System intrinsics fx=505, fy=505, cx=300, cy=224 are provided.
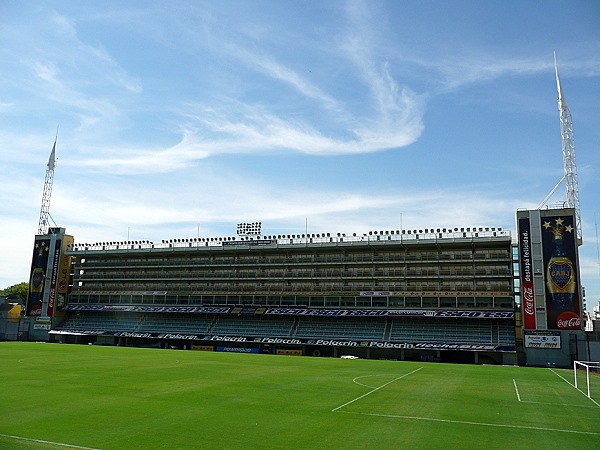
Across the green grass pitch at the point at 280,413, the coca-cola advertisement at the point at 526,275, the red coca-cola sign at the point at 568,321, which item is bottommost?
the green grass pitch at the point at 280,413

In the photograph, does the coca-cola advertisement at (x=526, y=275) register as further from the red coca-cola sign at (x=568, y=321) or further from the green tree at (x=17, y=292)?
the green tree at (x=17, y=292)

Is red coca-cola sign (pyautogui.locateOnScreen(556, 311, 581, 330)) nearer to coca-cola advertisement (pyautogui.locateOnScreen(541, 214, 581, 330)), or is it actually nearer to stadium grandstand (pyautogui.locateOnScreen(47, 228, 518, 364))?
coca-cola advertisement (pyautogui.locateOnScreen(541, 214, 581, 330))

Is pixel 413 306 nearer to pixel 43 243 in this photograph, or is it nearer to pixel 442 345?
pixel 442 345

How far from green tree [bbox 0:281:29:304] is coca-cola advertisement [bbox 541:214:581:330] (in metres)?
142

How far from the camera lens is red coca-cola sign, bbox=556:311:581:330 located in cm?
7200

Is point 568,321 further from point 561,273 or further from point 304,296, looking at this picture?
point 304,296

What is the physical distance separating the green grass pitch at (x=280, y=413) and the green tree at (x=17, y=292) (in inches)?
5278

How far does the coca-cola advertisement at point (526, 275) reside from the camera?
74188mm

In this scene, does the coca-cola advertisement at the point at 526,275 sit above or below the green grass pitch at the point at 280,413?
above

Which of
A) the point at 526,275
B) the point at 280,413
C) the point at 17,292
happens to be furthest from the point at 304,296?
the point at 17,292

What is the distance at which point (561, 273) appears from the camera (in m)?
74.1

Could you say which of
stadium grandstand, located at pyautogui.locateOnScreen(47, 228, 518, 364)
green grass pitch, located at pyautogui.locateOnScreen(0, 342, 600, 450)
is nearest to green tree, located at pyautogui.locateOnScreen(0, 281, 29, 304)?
stadium grandstand, located at pyautogui.locateOnScreen(47, 228, 518, 364)

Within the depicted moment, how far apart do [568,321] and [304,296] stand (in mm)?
44026

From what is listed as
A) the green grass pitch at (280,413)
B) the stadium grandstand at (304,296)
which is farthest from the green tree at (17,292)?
the green grass pitch at (280,413)
